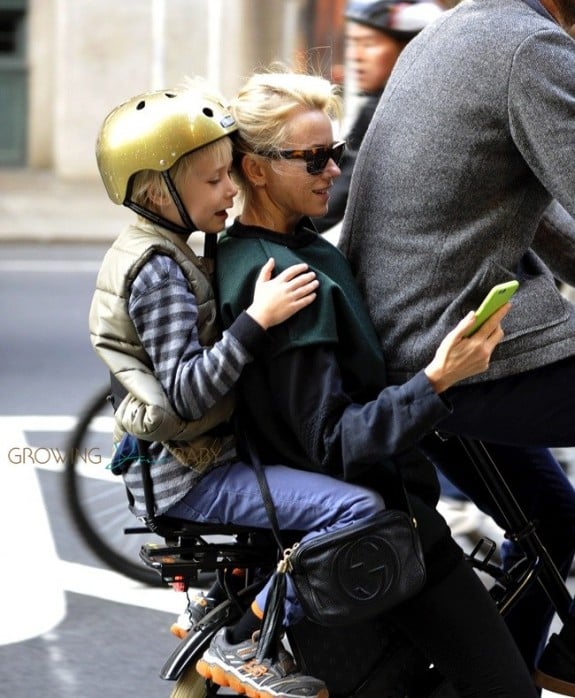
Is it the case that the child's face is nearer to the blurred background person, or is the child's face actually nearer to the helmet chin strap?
the helmet chin strap

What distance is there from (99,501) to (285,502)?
2313 mm

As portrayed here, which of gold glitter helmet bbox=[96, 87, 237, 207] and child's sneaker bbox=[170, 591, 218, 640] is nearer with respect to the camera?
gold glitter helmet bbox=[96, 87, 237, 207]

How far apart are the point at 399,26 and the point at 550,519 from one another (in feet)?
7.65

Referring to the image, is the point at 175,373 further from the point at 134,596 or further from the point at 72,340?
the point at 72,340

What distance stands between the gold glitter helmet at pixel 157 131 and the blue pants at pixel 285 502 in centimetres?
61

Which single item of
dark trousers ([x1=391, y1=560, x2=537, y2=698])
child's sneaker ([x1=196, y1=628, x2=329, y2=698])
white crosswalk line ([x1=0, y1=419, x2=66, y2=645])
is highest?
dark trousers ([x1=391, y1=560, x2=537, y2=698])

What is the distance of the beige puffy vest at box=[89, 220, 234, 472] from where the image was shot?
9.05 ft

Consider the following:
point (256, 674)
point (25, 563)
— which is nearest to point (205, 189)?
point (256, 674)

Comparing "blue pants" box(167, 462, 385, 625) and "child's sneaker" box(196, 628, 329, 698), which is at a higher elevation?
"blue pants" box(167, 462, 385, 625)

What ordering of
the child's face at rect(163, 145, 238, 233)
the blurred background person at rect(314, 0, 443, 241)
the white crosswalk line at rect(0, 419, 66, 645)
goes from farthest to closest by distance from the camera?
1. the blurred background person at rect(314, 0, 443, 241)
2. the white crosswalk line at rect(0, 419, 66, 645)
3. the child's face at rect(163, 145, 238, 233)

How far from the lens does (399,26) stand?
5090 mm

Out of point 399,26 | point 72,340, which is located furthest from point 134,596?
point 72,340

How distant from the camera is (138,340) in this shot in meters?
2.82

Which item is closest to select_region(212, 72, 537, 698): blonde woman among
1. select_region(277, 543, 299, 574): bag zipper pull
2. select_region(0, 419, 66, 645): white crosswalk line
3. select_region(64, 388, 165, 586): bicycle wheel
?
select_region(277, 543, 299, 574): bag zipper pull
